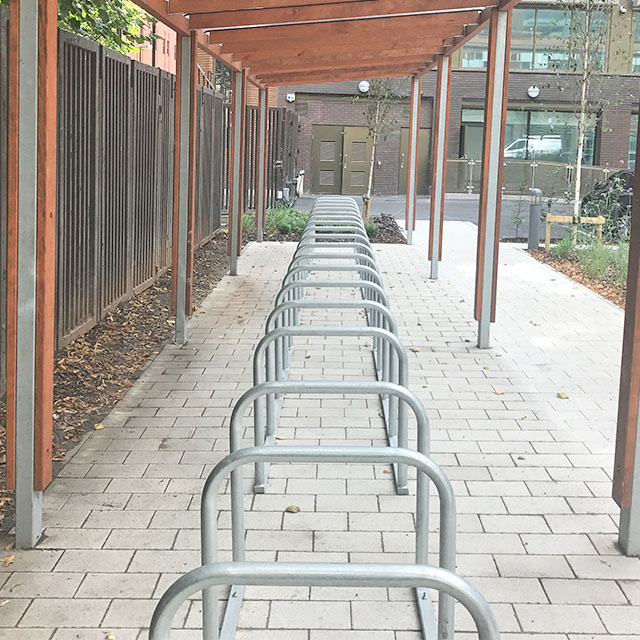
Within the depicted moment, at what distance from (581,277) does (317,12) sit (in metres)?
5.83

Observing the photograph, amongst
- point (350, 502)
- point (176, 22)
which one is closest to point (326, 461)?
point (350, 502)

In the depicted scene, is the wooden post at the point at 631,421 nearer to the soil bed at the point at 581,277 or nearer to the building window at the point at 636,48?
the soil bed at the point at 581,277

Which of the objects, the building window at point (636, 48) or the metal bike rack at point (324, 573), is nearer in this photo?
the metal bike rack at point (324, 573)

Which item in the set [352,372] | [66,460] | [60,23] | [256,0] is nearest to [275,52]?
[60,23]

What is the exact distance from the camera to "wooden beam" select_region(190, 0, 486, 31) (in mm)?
7441

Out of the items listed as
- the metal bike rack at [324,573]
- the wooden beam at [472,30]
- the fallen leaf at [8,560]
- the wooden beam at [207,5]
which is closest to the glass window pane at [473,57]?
the wooden beam at [472,30]

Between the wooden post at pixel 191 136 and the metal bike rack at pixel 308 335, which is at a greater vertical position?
the wooden post at pixel 191 136

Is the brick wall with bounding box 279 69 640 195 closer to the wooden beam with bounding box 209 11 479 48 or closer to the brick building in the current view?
the brick building

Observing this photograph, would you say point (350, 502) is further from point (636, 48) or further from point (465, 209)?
point (636, 48)

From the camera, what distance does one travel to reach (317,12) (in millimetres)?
7570

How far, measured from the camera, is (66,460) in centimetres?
492

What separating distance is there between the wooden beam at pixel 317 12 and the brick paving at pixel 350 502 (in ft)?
8.24

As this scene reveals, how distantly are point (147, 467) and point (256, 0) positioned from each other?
3351mm

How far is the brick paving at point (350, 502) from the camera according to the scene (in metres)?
3.34
